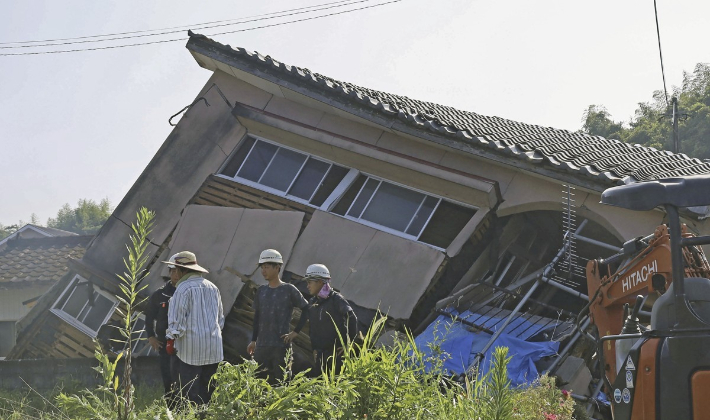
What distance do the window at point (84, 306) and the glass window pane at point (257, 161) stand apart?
342cm

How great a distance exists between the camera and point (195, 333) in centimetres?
682

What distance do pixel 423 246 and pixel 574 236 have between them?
216 centimetres

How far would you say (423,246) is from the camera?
440 inches

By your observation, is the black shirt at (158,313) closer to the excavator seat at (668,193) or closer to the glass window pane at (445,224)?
the glass window pane at (445,224)

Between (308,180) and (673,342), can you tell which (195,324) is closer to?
(673,342)

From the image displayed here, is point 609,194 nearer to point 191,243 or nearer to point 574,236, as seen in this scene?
point 574,236

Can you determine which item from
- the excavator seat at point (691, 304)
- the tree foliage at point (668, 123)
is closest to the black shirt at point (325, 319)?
the excavator seat at point (691, 304)

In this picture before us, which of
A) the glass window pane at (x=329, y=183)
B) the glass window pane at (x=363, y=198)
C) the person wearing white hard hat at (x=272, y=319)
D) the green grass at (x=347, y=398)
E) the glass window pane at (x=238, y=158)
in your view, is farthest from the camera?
the glass window pane at (x=238, y=158)

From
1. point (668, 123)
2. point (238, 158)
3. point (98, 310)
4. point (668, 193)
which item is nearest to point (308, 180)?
point (238, 158)

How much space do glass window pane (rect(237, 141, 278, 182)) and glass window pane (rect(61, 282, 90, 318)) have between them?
12.7ft

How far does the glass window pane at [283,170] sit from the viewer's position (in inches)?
489

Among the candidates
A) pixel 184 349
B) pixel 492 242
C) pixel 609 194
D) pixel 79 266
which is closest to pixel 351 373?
pixel 609 194

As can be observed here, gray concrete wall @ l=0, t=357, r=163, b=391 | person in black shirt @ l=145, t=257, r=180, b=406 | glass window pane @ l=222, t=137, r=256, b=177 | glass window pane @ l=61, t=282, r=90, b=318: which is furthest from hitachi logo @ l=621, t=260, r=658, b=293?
glass window pane @ l=61, t=282, r=90, b=318

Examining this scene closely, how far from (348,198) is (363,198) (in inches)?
9.6
